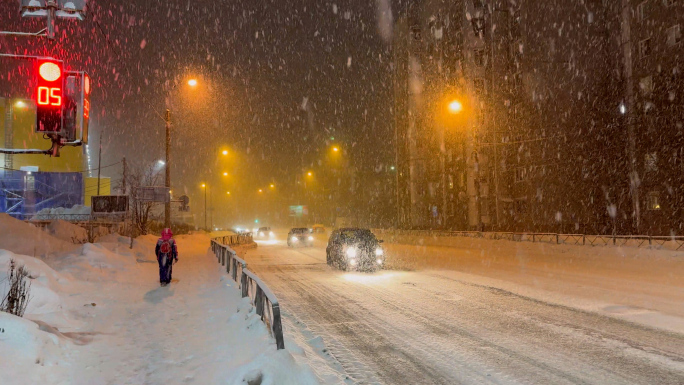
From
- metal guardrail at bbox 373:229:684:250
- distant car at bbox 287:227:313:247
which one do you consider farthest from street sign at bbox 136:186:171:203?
metal guardrail at bbox 373:229:684:250

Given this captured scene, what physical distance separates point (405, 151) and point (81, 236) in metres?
54.0

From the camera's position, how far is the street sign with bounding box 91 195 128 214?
24656 millimetres

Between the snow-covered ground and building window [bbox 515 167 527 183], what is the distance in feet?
131

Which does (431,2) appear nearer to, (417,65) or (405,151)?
(417,65)

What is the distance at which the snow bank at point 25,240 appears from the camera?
20547 millimetres

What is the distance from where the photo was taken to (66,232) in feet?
97.1

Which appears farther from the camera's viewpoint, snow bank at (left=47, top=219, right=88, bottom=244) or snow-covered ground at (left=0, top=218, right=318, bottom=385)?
snow bank at (left=47, top=219, right=88, bottom=244)

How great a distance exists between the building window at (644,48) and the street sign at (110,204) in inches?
1457

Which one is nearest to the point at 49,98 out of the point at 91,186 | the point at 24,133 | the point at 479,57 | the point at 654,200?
the point at 654,200

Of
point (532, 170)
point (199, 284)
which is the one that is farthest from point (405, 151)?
point (199, 284)

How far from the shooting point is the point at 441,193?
6706cm

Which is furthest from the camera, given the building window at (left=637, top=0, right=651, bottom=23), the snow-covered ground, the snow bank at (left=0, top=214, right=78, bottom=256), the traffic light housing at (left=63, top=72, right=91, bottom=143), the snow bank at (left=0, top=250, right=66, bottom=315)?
the building window at (left=637, top=0, right=651, bottom=23)

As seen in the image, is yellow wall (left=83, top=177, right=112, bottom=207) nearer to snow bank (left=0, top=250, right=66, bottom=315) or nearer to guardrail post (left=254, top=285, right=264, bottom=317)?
snow bank (left=0, top=250, right=66, bottom=315)

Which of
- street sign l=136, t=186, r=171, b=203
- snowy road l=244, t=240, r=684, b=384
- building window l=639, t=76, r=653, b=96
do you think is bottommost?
snowy road l=244, t=240, r=684, b=384
